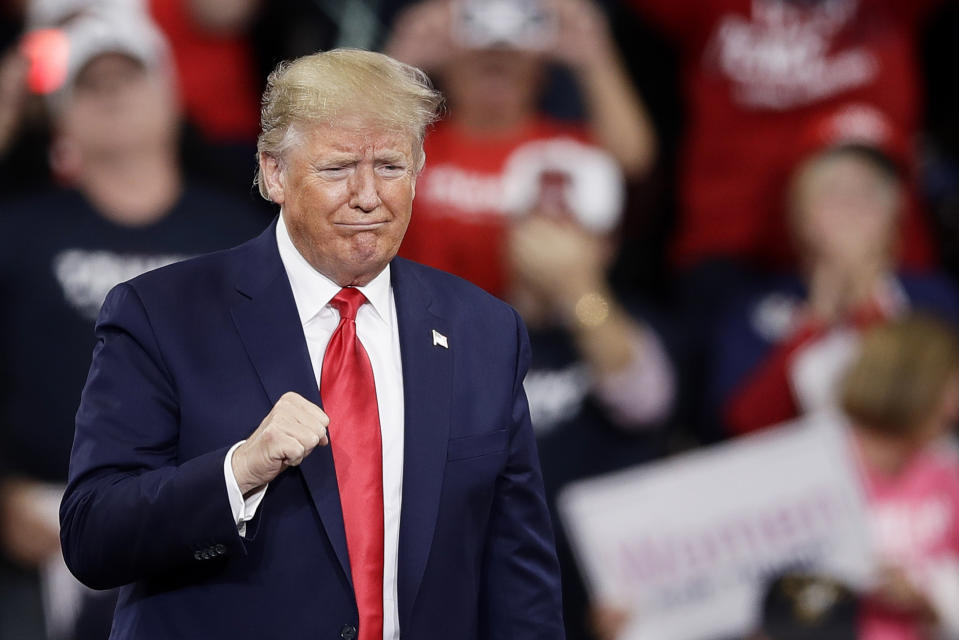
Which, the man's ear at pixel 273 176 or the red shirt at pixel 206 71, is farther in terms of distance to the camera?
the red shirt at pixel 206 71

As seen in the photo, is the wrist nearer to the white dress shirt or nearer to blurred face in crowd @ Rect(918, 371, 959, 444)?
the white dress shirt

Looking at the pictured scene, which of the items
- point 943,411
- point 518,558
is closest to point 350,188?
point 518,558

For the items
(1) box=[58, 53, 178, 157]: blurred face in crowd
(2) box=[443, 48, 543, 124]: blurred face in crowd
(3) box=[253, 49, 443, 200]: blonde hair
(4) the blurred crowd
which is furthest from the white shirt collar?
(2) box=[443, 48, 543, 124]: blurred face in crowd

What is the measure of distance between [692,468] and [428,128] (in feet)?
7.24

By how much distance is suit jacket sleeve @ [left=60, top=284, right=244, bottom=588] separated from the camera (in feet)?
5.14

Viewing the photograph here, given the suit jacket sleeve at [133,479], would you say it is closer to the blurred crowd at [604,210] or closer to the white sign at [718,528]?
the blurred crowd at [604,210]

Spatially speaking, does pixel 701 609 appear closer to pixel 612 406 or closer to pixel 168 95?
pixel 612 406

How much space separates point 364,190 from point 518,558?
0.51 meters

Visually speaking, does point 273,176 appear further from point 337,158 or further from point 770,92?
point 770,92

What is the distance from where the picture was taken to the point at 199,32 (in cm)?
459

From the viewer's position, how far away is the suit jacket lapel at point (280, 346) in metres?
1.64

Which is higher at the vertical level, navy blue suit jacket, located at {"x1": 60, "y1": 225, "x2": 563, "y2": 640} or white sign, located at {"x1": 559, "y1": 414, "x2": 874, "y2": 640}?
navy blue suit jacket, located at {"x1": 60, "y1": 225, "x2": 563, "y2": 640}

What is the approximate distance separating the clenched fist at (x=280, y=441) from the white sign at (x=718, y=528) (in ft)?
7.32

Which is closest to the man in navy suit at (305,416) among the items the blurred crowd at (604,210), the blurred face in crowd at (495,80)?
the blurred crowd at (604,210)
